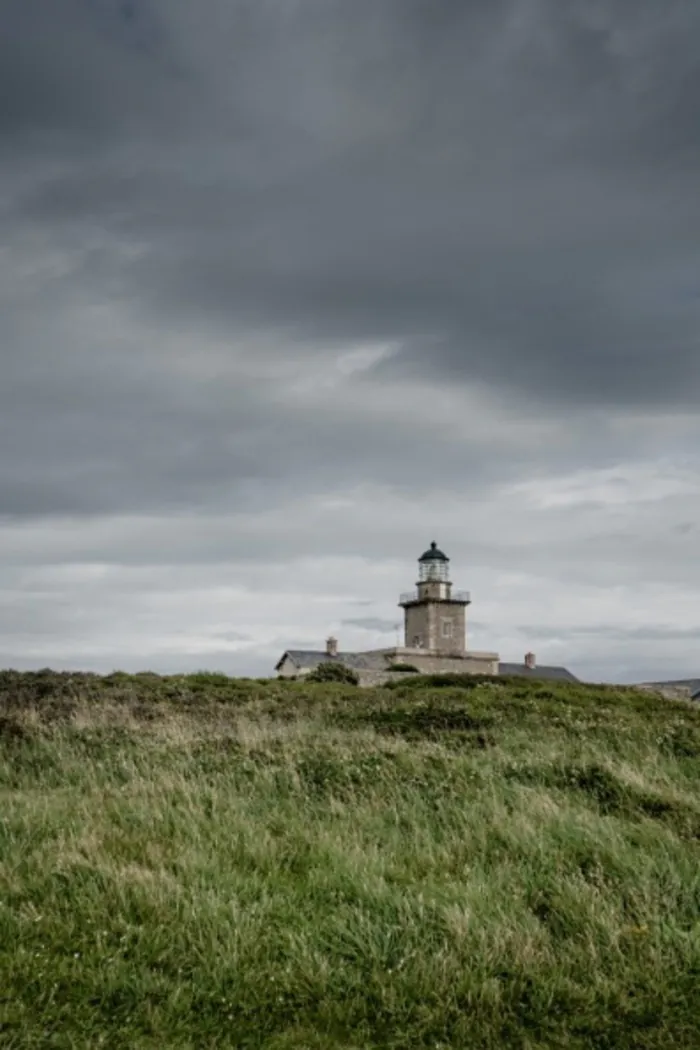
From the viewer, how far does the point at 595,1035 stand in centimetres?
538

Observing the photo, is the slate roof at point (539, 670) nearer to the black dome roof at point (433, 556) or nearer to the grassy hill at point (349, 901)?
the black dome roof at point (433, 556)

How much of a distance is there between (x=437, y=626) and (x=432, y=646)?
6.52 feet

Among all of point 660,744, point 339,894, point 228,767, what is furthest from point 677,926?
point 660,744

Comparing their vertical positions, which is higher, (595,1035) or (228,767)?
(228,767)

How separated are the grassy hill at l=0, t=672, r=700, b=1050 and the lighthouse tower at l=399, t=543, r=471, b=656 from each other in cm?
7959

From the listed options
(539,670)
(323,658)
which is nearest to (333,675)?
(323,658)

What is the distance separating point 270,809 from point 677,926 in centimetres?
418

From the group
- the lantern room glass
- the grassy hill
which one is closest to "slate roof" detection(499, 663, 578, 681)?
the lantern room glass

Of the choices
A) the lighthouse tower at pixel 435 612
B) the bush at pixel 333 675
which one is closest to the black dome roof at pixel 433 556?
the lighthouse tower at pixel 435 612

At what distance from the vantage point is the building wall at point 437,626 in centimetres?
9162

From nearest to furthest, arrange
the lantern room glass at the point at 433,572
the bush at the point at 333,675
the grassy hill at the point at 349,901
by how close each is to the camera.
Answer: the grassy hill at the point at 349,901, the bush at the point at 333,675, the lantern room glass at the point at 433,572

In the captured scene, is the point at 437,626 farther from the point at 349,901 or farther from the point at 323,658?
the point at 349,901

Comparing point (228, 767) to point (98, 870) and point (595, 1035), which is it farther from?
point (595, 1035)

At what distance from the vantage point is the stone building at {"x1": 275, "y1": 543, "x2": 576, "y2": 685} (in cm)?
8556
